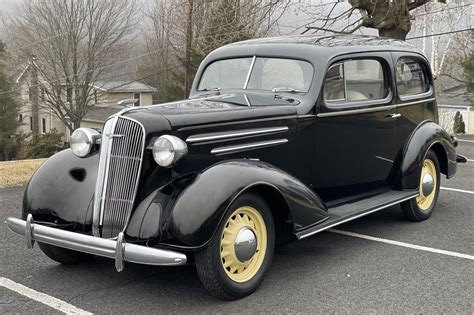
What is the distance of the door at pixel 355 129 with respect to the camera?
5.04 metres

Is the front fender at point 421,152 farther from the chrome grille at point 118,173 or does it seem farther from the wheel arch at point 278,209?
the chrome grille at point 118,173

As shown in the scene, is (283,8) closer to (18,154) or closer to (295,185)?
(295,185)

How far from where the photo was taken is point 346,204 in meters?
5.23

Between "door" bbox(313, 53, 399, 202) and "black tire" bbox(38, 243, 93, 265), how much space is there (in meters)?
2.16

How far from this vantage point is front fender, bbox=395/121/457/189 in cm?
578

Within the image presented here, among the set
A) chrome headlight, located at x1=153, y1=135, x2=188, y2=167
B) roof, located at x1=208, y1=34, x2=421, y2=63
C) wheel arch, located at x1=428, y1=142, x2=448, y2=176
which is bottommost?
wheel arch, located at x1=428, y1=142, x2=448, y2=176

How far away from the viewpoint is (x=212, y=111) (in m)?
4.20

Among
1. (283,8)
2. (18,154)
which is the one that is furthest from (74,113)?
(283,8)

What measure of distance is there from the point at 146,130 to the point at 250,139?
0.94m

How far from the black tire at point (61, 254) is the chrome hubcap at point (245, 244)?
1.48 m

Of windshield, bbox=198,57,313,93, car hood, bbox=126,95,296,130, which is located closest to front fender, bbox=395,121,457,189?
windshield, bbox=198,57,313,93

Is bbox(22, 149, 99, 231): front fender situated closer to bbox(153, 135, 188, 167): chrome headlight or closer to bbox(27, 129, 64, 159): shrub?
bbox(153, 135, 188, 167): chrome headlight

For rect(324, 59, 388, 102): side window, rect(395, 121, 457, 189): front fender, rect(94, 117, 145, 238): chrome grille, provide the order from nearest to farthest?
1. rect(94, 117, 145, 238): chrome grille
2. rect(324, 59, 388, 102): side window
3. rect(395, 121, 457, 189): front fender

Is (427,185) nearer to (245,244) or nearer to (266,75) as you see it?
(266,75)
